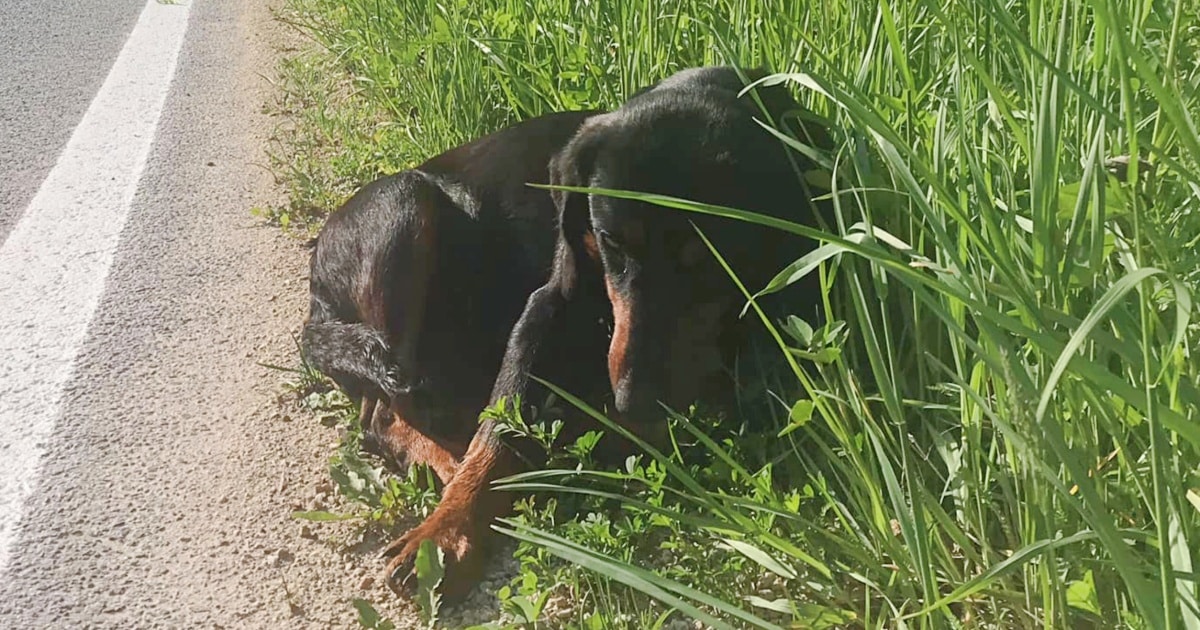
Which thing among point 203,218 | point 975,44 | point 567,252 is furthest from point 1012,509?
point 203,218

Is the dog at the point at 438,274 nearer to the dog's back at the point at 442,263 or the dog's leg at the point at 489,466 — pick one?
the dog's back at the point at 442,263

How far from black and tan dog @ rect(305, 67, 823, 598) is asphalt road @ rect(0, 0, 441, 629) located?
0.20 metres

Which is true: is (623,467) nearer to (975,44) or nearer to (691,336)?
(691,336)

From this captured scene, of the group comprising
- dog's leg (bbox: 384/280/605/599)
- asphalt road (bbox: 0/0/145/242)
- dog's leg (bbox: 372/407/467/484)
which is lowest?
dog's leg (bbox: 372/407/467/484)

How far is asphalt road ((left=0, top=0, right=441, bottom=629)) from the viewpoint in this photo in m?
2.19

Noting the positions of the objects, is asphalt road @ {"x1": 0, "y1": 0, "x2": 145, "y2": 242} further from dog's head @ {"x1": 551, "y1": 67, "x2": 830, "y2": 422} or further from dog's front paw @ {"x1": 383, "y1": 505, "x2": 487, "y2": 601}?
dog's head @ {"x1": 551, "y1": 67, "x2": 830, "y2": 422}

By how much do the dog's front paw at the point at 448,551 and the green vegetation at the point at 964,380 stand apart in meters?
0.12

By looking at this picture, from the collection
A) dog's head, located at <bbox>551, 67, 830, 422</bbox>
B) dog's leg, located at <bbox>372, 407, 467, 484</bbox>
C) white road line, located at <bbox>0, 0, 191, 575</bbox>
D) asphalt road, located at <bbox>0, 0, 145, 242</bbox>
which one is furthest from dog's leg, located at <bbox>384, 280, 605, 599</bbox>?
asphalt road, located at <bbox>0, 0, 145, 242</bbox>

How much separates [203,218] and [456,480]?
1.96 m

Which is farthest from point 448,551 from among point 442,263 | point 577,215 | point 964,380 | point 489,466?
point 442,263

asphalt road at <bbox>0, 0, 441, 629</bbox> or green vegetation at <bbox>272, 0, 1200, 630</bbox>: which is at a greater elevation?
green vegetation at <bbox>272, 0, 1200, 630</bbox>

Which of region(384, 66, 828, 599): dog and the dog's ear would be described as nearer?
region(384, 66, 828, 599): dog

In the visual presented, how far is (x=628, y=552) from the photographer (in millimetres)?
2086

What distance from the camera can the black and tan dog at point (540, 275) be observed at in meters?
2.53
